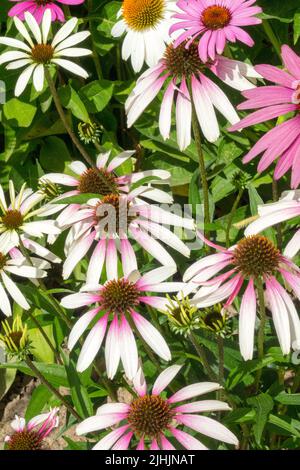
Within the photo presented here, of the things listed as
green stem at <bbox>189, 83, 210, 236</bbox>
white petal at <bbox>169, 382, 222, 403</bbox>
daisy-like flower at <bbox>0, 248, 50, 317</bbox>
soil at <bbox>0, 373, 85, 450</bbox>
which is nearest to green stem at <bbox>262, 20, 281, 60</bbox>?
green stem at <bbox>189, 83, 210, 236</bbox>

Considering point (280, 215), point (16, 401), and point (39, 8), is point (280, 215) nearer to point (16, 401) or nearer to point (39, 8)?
point (39, 8)

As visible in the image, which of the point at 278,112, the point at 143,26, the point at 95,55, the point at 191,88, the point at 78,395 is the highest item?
the point at 95,55

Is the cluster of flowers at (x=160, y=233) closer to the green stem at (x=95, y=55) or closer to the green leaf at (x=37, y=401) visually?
the green leaf at (x=37, y=401)

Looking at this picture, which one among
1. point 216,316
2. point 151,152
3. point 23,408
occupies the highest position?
point 151,152

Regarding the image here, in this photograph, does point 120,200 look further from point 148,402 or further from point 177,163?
point 177,163

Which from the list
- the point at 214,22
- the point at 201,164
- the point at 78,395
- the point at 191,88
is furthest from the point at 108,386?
the point at 214,22

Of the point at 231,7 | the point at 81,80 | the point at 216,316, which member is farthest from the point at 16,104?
the point at 216,316
